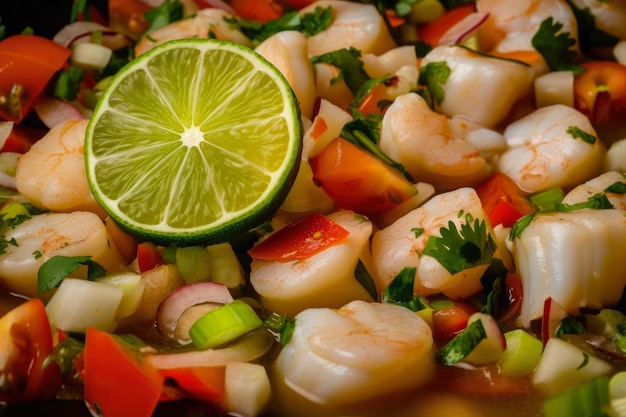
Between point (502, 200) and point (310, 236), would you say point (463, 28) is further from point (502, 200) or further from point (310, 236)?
point (310, 236)

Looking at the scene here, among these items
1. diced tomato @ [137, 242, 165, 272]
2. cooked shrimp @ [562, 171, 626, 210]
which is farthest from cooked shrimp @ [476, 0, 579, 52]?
diced tomato @ [137, 242, 165, 272]

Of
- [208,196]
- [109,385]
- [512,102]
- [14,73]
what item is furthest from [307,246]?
[14,73]

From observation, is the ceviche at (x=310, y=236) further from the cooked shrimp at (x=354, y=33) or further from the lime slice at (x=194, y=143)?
the cooked shrimp at (x=354, y=33)

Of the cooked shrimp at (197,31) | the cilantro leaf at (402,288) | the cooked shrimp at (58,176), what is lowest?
the cilantro leaf at (402,288)

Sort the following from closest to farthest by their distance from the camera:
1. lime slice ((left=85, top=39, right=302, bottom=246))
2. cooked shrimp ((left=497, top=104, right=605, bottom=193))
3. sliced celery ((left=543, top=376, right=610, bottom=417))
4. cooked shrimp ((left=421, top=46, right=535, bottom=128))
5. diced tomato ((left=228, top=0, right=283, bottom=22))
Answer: sliced celery ((left=543, top=376, right=610, bottom=417)) → lime slice ((left=85, top=39, right=302, bottom=246)) → cooked shrimp ((left=497, top=104, right=605, bottom=193)) → cooked shrimp ((left=421, top=46, right=535, bottom=128)) → diced tomato ((left=228, top=0, right=283, bottom=22))

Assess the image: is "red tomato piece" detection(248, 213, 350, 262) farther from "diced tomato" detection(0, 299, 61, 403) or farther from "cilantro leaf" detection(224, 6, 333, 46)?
"cilantro leaf" detection(224, 6, 333, 46)

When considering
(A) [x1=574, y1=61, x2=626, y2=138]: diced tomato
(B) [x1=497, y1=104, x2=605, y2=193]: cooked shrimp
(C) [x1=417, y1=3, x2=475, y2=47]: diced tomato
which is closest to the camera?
(B) [x1=497, y1=104, x2=605, y2=193]: cooked shrimp

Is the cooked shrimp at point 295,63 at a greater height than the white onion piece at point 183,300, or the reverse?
the cooked shrimp at point 295,63

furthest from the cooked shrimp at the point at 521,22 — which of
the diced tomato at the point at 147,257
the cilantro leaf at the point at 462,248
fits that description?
the diced tomato at the point at 147,257
